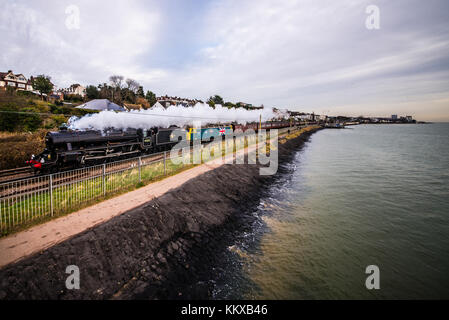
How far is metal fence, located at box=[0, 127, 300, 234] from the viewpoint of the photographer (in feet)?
20.8

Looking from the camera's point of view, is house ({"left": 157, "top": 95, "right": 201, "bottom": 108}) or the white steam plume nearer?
the white steam plume

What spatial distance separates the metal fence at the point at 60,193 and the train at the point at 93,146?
2.32 metres

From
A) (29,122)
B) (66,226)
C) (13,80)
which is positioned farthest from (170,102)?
(66,226)

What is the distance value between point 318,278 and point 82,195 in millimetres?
9374

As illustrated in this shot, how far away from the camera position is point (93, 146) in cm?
1367

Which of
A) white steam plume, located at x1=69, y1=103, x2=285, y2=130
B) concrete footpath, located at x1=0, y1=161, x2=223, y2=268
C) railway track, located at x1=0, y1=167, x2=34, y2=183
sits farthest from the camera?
white steam plume, located at x1=69, y1=103, x2=285, y2=130

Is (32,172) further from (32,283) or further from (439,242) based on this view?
(439,242)

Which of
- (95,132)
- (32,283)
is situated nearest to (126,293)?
(32,283)

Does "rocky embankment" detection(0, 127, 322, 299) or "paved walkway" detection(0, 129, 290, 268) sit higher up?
"paved walkway" detection(0, 129, 290, 268)

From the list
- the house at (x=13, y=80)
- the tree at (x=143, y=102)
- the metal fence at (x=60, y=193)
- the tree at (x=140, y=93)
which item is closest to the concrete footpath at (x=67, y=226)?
the metal fence at (x=60, y=193)

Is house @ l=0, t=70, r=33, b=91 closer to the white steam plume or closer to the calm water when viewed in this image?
the white steam plume

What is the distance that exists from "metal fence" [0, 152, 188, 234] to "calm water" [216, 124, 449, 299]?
246 inches

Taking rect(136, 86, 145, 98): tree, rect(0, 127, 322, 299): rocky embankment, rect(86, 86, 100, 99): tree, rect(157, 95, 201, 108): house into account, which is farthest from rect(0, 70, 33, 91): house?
rect(0, 127, 322, 299): rocky embankment

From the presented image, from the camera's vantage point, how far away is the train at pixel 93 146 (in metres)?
11.5
